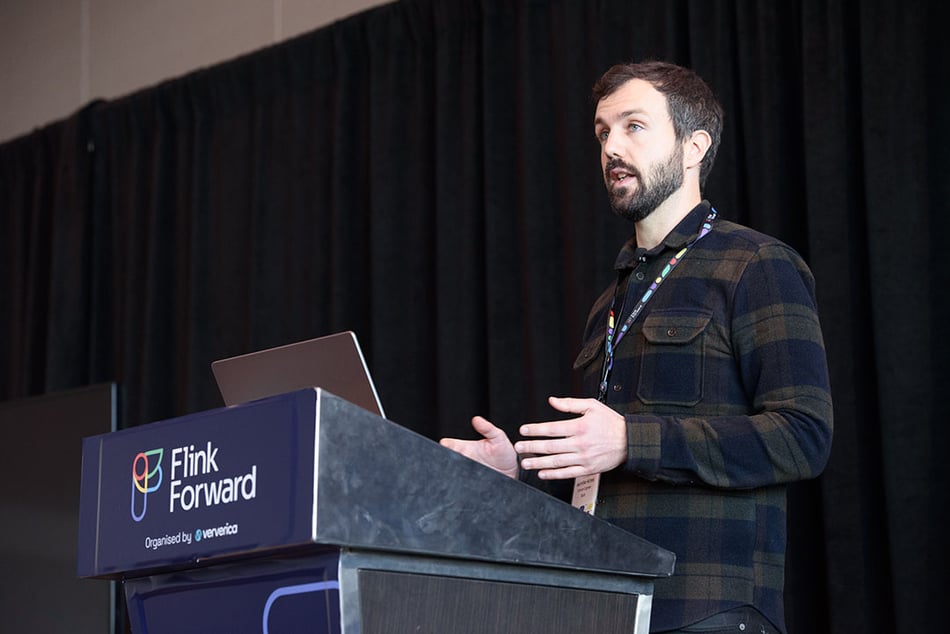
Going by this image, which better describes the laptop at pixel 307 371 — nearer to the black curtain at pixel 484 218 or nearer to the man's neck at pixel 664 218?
the man's neck at pixel 664 218

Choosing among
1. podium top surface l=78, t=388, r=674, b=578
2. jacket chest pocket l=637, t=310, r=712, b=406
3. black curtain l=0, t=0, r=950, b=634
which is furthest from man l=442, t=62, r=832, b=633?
black curtain l=0, t=0, r=950, b=634

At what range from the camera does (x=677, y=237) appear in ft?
6.26

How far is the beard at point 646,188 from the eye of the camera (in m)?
1.95

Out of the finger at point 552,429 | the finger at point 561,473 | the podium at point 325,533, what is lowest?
the podium at point 325,533

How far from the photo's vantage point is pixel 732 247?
1850mm

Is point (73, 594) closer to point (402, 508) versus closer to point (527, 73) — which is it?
point (527, 73)

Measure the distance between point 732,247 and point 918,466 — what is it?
Result: 3.31 feet

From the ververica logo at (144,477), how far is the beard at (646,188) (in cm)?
91

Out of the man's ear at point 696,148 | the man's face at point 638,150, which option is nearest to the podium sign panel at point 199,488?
the man's face at point 638,150

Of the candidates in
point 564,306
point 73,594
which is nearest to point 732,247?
point 564,306

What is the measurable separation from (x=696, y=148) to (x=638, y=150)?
116 millimetres

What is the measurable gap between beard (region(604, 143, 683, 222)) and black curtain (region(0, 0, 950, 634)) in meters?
0.93

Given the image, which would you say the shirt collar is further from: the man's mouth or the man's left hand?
the man's left hand

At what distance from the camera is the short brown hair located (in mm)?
2029
